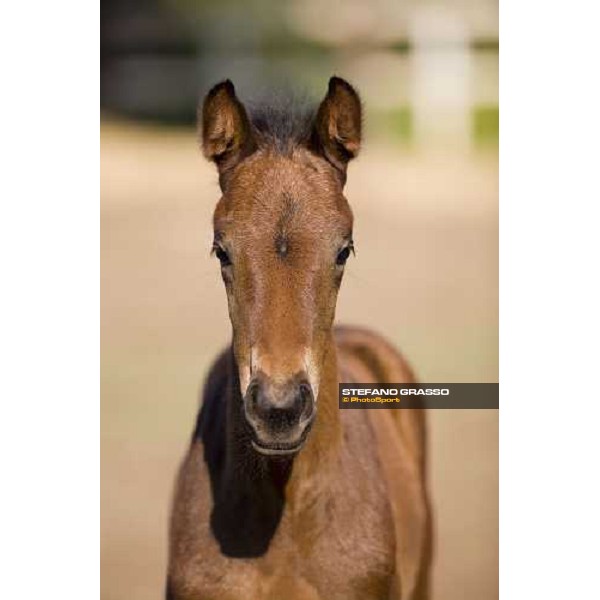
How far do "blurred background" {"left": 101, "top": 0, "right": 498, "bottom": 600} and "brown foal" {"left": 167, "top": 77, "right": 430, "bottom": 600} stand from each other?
1.26ft

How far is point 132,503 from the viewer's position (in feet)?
13.7

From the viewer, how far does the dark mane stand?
3.47m

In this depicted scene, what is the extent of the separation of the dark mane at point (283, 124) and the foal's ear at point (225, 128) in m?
0.07

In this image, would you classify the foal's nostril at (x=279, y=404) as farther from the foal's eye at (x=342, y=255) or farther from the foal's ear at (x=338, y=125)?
the foal's ear at (x=338, y=125)

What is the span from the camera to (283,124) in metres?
3.53

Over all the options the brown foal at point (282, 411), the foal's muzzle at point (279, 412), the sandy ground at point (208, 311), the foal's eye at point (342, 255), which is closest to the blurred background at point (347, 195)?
the sandy ground at point (208, 311)

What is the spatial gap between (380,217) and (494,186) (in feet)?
1.58

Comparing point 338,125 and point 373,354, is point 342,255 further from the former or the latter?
point 373,354

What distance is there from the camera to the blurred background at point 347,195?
13.5 feet

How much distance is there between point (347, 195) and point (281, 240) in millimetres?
1093
